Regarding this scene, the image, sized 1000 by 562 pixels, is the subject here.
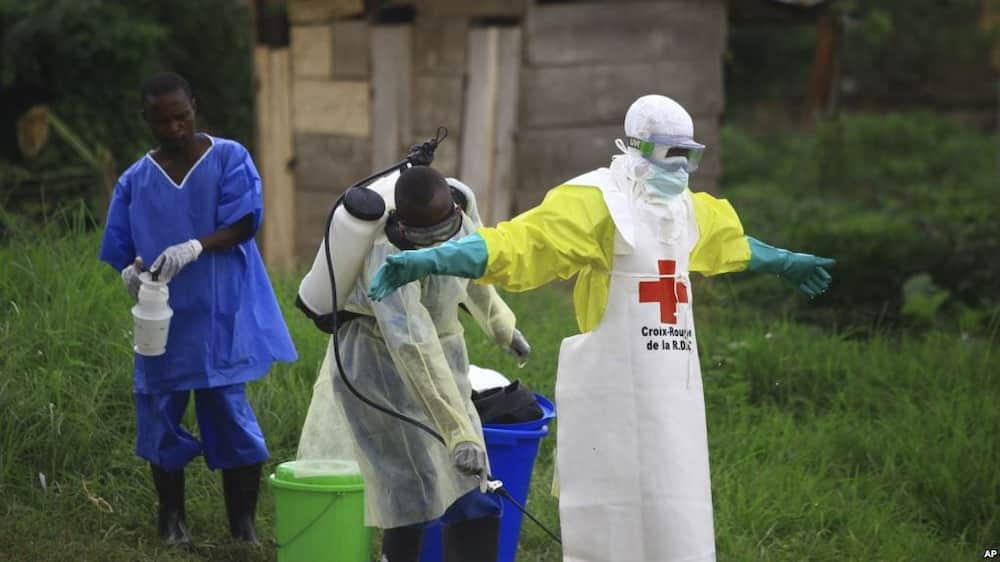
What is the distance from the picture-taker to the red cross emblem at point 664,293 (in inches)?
179

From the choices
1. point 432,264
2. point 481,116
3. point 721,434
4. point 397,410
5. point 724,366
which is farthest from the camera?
point 481,116

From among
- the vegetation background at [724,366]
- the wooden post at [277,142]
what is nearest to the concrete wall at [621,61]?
the vegetation background at [724,366]

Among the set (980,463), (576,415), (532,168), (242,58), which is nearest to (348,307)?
(576,415)

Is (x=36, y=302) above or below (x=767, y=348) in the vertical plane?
above

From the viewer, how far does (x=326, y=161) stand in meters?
10.9

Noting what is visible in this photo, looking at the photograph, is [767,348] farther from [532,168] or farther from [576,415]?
[576,415]

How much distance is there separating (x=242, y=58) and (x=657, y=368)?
11.0 meters

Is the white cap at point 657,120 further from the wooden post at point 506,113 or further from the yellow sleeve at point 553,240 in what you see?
the wooden post at point 506,113

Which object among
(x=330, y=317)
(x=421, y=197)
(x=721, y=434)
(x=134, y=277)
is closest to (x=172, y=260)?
(x=134, y=277)

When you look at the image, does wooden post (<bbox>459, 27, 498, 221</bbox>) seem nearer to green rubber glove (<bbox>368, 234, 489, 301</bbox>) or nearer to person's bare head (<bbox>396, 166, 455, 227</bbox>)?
person's bare head (<bbox>396, 166, 455, 227</bbox>)

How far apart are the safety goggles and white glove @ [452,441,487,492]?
1.05m

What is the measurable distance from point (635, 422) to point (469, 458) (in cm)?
52

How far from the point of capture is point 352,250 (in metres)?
4.64

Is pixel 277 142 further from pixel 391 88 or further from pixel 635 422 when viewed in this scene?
pixel 635 422
